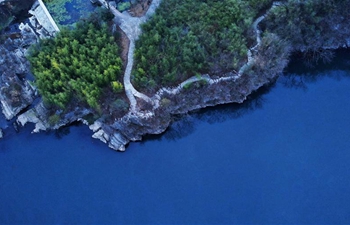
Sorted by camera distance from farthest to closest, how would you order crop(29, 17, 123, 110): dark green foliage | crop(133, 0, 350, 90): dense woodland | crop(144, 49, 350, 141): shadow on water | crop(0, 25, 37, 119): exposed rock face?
crop(0, 25, 37, 119): exposed rock face < crop(144, 49, 350, 141): shadow on water < crop(133, 0, 350, 90): dense woodland < crop(29, 17, 123, 110): dark green foliage

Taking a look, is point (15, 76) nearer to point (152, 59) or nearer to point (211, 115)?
point (152, 59)

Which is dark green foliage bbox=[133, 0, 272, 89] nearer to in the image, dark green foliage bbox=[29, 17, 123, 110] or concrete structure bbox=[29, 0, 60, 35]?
dark green foliage bbox=[29, 17, 123, 110]

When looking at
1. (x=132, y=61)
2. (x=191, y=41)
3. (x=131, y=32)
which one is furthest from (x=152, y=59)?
(x=131, y=32)

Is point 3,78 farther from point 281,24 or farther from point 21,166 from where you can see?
point 281,24

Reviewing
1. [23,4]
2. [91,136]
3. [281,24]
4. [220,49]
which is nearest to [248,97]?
[220,49]

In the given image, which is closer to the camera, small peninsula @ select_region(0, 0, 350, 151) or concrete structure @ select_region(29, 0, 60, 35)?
small peninsula @ select_region(0, 0, 350, 151)

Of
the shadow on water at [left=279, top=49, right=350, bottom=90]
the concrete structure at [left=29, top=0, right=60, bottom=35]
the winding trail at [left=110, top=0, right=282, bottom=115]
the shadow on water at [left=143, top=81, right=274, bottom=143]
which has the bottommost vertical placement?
the shadow on water at [left=279, top=49, right=350, bottom=90]

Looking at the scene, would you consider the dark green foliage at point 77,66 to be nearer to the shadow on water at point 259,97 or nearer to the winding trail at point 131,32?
the winding trail at point 131,32

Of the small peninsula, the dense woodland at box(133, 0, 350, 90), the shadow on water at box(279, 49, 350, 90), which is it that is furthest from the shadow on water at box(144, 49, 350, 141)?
the dense woodland at box(133, 0, 350, 90)

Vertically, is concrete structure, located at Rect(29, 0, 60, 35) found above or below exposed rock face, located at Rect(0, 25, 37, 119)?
above
